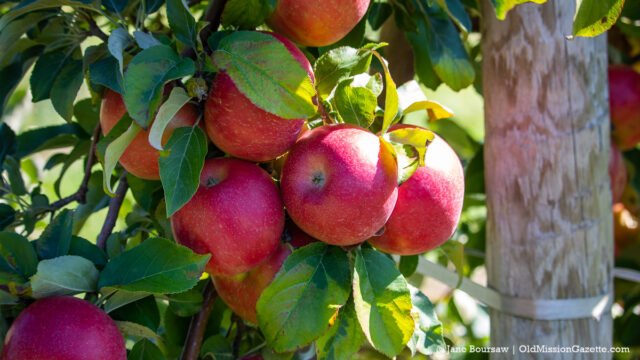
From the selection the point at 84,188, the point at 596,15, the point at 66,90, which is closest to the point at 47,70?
the point at 66,90

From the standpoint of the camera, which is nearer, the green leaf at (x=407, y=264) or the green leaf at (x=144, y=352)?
the green leaf at (x=144, y=352)

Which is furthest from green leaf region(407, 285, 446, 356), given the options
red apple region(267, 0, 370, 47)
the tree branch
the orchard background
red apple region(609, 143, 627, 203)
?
red apple region(609, 143, 627, 203)

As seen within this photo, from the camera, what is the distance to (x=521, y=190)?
1.17 m

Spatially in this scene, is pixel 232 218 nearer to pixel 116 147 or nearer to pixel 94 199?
pixel 116 147

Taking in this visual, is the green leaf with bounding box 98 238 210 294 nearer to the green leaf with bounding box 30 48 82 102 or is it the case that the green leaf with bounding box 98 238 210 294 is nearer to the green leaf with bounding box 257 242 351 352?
the green leaf with bounding box 257 242 351 352

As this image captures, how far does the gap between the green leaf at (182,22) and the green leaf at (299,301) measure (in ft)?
0.79

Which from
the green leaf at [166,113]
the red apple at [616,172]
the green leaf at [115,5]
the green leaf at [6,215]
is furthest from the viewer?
the red apple at [616,172]

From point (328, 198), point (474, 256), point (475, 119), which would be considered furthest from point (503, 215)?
point (475, 119)

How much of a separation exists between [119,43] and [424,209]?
0.36 m

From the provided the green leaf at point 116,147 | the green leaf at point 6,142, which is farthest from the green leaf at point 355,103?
the green leaf at point 6,142

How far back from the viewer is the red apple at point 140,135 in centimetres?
74

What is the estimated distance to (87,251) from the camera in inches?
32.0

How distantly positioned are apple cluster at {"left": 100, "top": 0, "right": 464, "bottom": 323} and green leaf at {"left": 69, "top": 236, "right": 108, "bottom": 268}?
0.36 ft

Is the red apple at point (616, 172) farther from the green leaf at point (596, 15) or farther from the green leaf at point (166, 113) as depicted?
the green leaf at point (166, 113)
